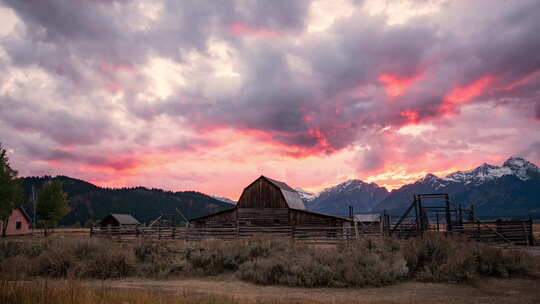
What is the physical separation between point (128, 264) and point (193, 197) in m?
154

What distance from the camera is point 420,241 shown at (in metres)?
16.8

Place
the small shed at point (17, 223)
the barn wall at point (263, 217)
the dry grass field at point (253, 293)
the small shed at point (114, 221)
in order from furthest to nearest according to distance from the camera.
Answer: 1. the small shed at point (114, 221)
2. the small shed at point (17, 223)
3. the barn wall at point (263, 217)
4. the dry grass field at point (253, 293)

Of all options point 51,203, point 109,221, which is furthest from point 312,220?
point 51,203

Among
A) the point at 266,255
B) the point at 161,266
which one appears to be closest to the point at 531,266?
the point at 266,255

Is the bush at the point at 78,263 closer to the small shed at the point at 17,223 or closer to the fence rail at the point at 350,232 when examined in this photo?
the fence rail at the point at 350,232

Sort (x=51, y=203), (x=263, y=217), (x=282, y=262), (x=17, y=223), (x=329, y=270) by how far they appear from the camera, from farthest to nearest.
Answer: (x=17, y=223) < (x=51, y=203) < (x=263, y=217) < (x=282, y=262) < (x=329, y=270)

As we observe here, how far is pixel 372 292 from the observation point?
41.0ft

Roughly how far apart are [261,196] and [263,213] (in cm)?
183

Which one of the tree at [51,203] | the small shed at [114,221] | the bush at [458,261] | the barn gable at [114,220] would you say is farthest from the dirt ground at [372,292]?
the barn gable at [114,220]

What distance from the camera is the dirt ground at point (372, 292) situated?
10.9m

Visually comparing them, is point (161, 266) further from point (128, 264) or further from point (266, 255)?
point (266, 255)

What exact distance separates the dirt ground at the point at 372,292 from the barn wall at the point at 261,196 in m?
21.7

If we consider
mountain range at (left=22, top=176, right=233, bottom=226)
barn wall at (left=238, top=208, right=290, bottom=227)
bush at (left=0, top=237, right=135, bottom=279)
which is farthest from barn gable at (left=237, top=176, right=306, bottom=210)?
mountain range at (left=22, top=176, right=233, bottom=226)

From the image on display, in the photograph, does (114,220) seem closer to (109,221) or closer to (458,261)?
(109,221)
